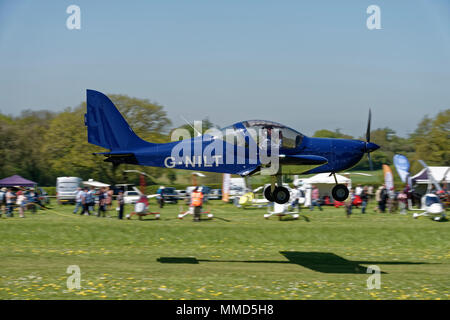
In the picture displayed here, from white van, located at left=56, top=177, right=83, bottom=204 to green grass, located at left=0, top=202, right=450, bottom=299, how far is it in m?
12.7

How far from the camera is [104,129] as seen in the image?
538 inches

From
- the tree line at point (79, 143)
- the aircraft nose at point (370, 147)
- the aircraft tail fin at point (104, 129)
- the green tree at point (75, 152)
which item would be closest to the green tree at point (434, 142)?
the tree line at point (79, 143)

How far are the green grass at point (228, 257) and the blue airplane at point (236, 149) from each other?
9.66 feet

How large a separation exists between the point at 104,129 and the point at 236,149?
12.9ft

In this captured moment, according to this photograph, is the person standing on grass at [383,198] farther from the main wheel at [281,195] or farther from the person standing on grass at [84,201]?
the person standing on grass at [84,201]

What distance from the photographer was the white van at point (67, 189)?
37.6 m

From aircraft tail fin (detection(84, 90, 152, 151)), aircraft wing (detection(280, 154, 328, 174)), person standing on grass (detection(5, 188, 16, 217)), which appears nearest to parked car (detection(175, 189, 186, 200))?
person standing on grass (detection(5, 188, 16, 217))

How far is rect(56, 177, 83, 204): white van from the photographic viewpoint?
3756cm

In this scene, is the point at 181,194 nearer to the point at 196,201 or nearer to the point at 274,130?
the point at 196,201

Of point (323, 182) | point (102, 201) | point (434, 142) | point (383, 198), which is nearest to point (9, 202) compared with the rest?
point (102, 201)

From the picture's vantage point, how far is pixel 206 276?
14164 mm
